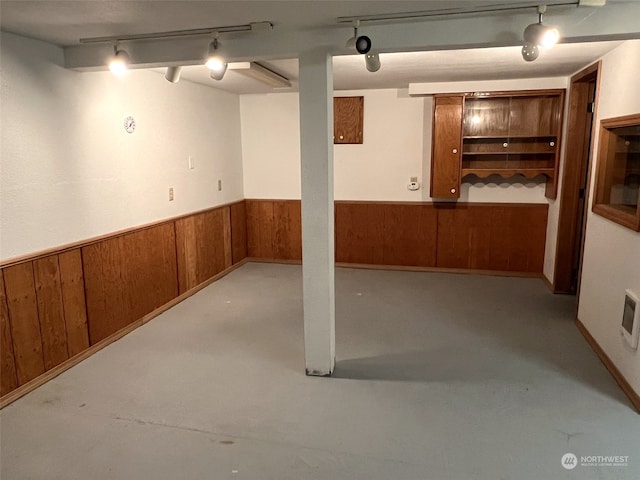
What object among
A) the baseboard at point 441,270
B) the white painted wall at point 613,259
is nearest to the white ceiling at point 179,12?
the white painted wall at point 613,259

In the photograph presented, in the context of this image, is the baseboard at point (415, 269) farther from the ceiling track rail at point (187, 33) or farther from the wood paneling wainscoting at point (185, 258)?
the ceiling track rail at point (187, 33)

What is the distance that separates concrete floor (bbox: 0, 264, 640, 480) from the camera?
7.32ft

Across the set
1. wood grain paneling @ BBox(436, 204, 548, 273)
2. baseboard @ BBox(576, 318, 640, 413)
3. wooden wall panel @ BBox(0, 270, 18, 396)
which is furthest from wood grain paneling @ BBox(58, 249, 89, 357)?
wood grain paneling @ BBox(436, 204, 548, 273)

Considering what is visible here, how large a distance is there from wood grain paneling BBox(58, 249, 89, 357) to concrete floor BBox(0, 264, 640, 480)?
0.56 ft

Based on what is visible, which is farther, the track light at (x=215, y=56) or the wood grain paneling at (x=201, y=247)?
the wood grain paneling at (x=201, y=247)

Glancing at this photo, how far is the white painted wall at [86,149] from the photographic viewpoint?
280 cm

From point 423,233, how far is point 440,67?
2115 millimetres

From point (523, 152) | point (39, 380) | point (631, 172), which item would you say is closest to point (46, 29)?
point (39, 380)

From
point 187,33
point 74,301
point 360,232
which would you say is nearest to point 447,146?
point 360,232

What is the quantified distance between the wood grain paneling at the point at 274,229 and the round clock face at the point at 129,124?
7.97ft

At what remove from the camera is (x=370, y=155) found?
568 centimetres

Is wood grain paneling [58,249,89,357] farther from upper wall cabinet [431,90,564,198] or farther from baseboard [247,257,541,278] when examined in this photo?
upper wall cabinet [431,90,564,198]

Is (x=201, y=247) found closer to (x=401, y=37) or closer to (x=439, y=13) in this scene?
(x=401, y=37)

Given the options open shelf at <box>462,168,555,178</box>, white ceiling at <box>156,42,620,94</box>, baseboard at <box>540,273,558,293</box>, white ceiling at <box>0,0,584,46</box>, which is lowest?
baseboard at <box>540,273,558,293</box>
